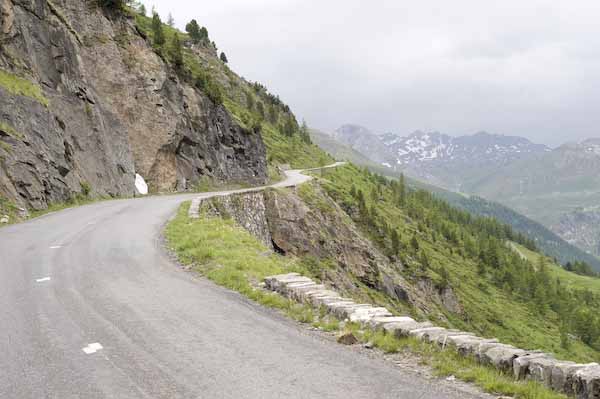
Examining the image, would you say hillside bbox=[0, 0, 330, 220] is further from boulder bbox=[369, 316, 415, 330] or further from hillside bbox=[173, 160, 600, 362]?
boulder bbox=[369, 316, 415, 330]

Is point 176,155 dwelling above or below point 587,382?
above

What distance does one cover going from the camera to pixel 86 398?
7055mm

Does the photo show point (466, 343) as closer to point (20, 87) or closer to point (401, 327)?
point (401, 327)

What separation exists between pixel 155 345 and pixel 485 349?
671 centimetres

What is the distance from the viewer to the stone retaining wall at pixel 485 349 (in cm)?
744

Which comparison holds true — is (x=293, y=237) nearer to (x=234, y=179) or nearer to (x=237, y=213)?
(x=237, y=213)

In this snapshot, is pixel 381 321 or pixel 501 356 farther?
pixel 381 321

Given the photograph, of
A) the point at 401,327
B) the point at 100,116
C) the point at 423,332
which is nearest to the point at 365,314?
the point at 401,327

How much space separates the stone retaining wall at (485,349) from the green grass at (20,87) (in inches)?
1162

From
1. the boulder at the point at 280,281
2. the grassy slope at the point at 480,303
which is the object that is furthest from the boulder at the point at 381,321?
the grassy slope at the point at 480,303

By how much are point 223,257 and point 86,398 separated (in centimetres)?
1075

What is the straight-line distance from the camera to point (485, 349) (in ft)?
29.0

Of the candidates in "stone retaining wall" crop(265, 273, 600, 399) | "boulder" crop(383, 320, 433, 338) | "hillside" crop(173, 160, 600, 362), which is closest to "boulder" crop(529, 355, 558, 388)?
"stone retaining wall" crop(265, 273, 600, 399)

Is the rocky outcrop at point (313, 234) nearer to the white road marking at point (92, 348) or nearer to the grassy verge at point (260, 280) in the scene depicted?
the grassy verge at point (260, 280)
